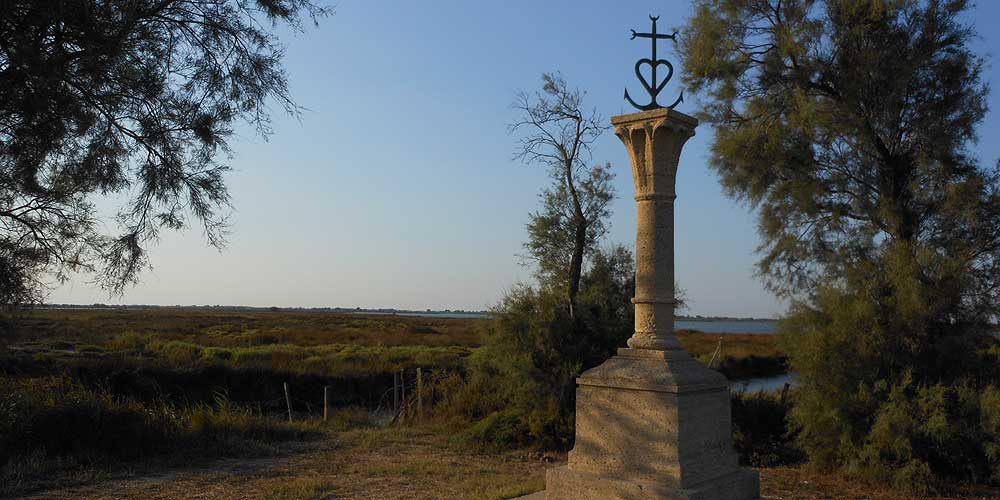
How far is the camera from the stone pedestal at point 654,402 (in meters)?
5.95

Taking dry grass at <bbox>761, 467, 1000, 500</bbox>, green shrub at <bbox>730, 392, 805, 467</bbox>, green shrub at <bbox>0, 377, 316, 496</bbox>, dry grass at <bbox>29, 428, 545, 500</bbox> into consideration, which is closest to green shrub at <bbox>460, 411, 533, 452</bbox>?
dry grass at <bbox>29, 428, 545, 500</bbox>

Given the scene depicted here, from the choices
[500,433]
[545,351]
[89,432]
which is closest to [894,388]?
[545,351]

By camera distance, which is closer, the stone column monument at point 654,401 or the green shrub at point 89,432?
the stone column monument at point 654,401

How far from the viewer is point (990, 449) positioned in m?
9.28

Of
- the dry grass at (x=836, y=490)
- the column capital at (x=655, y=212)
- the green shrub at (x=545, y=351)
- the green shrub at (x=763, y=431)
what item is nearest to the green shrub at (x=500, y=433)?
the green shrub at (x=545, y=351)

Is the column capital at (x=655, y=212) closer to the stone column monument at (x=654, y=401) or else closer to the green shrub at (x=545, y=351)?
the stone column monument at (x=654, y=401)

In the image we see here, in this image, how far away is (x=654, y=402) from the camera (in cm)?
601

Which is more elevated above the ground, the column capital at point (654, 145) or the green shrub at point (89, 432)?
the column capital at point (654, 145)

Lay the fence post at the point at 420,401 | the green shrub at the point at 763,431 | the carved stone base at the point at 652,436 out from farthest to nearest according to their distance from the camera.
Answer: the fence post at the point at 420,401 → the green shrub at the point at 763,431 → the carved stone base at the point at 652,436

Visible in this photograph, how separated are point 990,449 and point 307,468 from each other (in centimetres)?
859

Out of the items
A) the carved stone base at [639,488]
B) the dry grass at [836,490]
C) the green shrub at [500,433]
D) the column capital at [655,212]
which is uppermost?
the column capital at [655,212]

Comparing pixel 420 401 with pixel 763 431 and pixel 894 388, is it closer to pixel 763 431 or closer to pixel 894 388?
pixel 763 431

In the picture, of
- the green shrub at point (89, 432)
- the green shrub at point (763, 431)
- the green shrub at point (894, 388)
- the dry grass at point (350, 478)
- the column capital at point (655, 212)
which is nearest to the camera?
the column capital at point (655, 212)

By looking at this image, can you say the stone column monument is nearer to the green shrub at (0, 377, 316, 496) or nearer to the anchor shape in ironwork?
the anchor shape in ironwork
